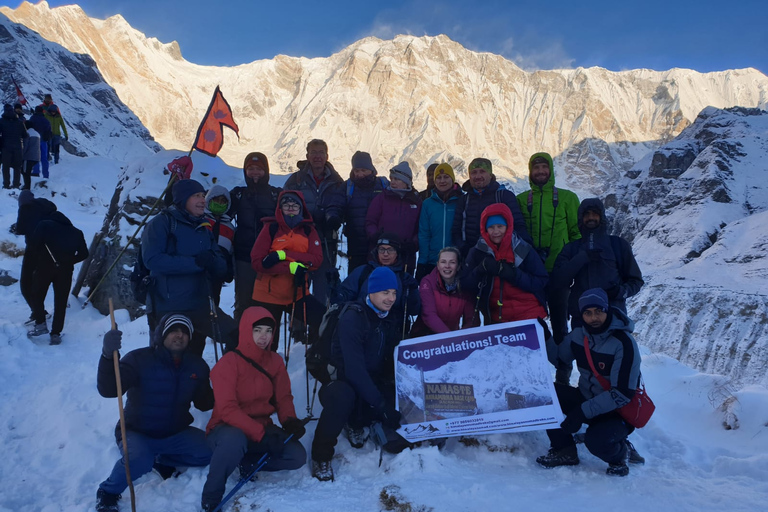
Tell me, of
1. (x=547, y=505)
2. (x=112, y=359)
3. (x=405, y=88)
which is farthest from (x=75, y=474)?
(x=405, y=88)

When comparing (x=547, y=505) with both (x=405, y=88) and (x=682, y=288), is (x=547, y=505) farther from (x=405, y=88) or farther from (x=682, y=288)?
(x=405, y=88)

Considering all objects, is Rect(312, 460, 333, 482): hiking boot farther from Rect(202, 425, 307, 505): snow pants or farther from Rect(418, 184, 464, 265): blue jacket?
Rect(418, 184, 464, 265): blue jacket

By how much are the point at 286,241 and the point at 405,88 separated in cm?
18345

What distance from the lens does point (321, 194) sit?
6895mm

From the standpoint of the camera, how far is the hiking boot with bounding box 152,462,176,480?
4152mm

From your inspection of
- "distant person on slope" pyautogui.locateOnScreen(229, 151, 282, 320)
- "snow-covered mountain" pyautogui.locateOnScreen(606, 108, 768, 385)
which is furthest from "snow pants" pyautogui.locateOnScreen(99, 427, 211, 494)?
"snow-covered mountain" pyautogui.locateOnScreen(606, 108, 768, 385)

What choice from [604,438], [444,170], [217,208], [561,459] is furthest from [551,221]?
[217,208]

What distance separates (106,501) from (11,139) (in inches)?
524

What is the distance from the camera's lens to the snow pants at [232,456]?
375cm

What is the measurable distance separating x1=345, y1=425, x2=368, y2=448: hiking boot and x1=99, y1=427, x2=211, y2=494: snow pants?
51.8 inches

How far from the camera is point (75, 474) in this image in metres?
4.45

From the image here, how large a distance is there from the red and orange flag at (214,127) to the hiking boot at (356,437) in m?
5.73

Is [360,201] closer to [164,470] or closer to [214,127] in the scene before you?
[214,127]

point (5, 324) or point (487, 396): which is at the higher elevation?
point (5, 324)
